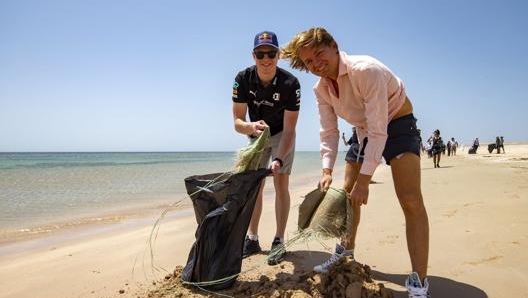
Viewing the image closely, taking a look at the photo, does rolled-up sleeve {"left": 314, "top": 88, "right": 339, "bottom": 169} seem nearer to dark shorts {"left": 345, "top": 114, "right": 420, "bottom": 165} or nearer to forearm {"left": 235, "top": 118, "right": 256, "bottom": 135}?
dark shorts {"left": 345, "top": 114, "right": 420, "bottom": 165}

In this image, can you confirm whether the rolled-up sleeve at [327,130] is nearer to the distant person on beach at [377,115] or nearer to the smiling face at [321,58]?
the distant person on beach at [377,115]

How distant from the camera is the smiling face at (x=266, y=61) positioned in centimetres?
310

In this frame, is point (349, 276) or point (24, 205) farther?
point (24, 205)

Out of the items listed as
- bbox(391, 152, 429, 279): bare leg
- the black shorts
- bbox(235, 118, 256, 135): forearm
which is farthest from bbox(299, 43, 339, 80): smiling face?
bbox(235, 118, 256, 135): forearm

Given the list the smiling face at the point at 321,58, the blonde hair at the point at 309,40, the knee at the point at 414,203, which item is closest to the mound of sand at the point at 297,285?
the knee at the point at 414,203

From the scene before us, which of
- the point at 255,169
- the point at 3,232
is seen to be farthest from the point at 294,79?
the point at 3,232

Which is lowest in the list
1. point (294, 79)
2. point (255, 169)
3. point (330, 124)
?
point (255, 169)

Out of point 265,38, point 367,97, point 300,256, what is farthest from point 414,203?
point 265,38

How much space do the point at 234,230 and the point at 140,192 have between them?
7693 millimetres

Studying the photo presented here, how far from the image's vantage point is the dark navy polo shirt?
3.28 meters

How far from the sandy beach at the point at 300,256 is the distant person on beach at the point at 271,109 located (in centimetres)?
41

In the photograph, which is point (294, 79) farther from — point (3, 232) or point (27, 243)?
point (3, 232)

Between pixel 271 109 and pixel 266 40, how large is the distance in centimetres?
61

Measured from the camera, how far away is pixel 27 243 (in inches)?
176
